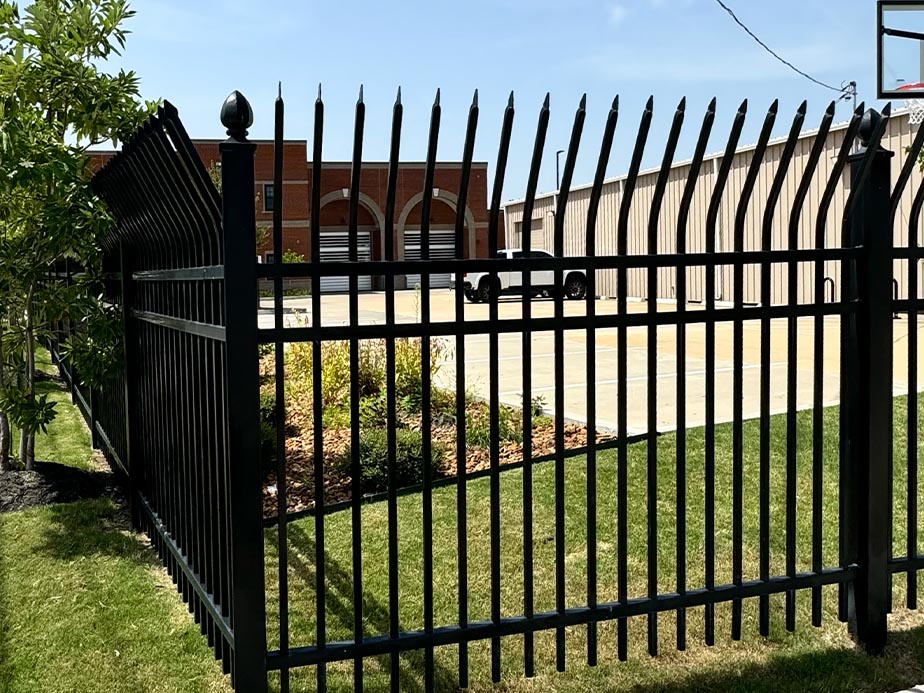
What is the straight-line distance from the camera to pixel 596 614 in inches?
128

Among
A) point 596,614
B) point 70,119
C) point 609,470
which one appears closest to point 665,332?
point 609,470

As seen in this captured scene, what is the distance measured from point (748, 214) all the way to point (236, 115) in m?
22.1

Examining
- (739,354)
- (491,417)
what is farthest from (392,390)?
(739,354)

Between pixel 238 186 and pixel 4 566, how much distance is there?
297cm

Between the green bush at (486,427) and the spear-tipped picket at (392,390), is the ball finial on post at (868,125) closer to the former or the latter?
the spear-tipped picket at (392,390)

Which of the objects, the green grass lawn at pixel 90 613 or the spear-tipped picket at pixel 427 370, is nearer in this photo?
the spear-tipped picket at pixel 427 370

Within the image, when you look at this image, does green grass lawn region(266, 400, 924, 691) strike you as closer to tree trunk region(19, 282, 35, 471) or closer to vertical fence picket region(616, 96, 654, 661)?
vertical fence picket region(616, 96, 654, 661)

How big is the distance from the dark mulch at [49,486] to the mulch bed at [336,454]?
3.54 feet

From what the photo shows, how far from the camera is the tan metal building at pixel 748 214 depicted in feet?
67.5

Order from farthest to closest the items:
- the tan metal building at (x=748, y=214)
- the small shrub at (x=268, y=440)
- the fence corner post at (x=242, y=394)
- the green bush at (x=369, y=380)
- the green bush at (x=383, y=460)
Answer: the tan metal building at (x=748, y=214), the green bush at (x=369, y=380), the small shrub at (x=268, y=440), the green bush at (x=383, y=460), the fence corner post at (x=242, y=394)

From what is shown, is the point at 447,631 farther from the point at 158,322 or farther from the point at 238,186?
the point at 158,322

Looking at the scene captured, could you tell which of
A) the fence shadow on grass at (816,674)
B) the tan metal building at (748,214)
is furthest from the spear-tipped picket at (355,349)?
the tan metal building at (748,214)

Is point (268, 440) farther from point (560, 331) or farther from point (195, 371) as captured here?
point (560, 331)

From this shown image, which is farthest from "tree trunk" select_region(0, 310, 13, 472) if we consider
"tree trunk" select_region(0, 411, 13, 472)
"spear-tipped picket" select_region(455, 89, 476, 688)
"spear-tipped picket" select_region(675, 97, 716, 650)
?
"spear-tipped picket" select_region(675, 97, 716, 650)
